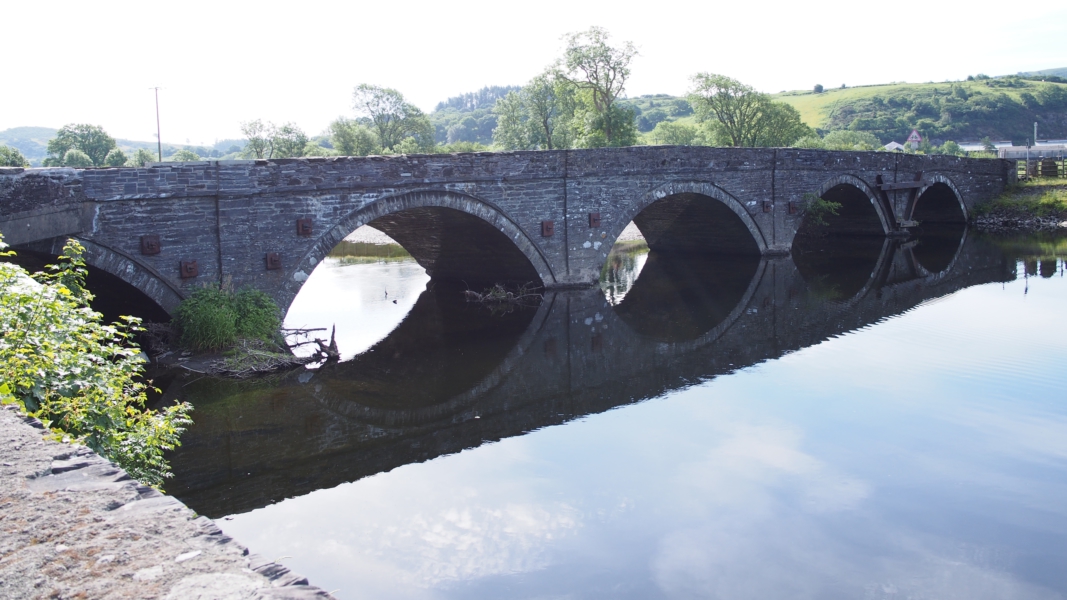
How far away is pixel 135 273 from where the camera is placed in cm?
1136

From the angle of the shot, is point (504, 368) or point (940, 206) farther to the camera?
point (940, 206)

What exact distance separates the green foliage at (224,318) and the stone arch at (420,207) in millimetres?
749

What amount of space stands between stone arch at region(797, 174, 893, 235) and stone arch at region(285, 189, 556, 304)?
377 inches

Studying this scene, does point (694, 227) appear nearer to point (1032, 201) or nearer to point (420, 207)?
point (420, 207)

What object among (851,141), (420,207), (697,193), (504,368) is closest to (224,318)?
(504,368)

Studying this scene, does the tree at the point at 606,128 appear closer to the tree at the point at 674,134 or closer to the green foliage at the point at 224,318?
the tree at the point at 674,134

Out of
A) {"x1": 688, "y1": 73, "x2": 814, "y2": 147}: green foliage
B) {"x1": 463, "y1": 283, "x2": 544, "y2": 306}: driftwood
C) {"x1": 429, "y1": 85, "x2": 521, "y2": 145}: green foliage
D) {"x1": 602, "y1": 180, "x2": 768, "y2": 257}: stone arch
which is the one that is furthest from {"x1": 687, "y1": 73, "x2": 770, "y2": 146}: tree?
{"x1": 429, "y1": 85, "x2": 521, "y2": 145}: green foliage

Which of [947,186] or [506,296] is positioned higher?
[947,186]

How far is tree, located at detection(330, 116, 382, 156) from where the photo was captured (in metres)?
61.5

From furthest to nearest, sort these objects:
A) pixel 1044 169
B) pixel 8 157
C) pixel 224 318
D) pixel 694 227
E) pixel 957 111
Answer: pixel 957 111
pixel 8 157
pixel 1044 169
pixel 694 227
pixel 224 318

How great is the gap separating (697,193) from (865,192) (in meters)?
8.70

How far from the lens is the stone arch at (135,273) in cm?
1089

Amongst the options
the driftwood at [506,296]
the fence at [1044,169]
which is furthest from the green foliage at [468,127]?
the driftwood at [506,296]

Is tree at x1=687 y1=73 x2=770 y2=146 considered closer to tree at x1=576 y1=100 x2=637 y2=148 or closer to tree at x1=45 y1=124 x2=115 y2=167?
tree at x1=576 y1=100 x2=637 y2=148
